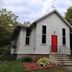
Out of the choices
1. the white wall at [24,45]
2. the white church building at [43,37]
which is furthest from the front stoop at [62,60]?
the white wall at [24,45]

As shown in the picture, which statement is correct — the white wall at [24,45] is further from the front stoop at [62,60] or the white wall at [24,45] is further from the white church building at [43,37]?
the front stoop at [62,60]

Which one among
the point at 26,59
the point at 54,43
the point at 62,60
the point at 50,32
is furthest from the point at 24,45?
the point at 62,60

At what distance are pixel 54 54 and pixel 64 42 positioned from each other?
2.84m

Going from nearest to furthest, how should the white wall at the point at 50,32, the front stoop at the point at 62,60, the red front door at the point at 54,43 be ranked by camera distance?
1. the front stoop at the point at 62,60
2. the white wall at the point at 50,32
3. the red front door at the point at 54,43

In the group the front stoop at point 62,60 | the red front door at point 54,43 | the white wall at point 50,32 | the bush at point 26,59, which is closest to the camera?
the front stoop at point 62,60

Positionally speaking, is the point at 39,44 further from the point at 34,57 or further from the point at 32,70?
the point at 32,70

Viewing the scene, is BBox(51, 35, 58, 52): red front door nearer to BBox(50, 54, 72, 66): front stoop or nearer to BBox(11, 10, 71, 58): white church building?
BBox(11, 10, 71, 58): white church building

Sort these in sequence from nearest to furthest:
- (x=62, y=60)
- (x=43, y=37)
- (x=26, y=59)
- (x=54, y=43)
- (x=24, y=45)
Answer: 1. (x=62, y=60)
2. (x=26, y=59)
3. (x=24, y=45)
4. (x=43, y=37)
5. (x=54, y=43)

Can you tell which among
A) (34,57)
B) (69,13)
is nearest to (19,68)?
(34,57)

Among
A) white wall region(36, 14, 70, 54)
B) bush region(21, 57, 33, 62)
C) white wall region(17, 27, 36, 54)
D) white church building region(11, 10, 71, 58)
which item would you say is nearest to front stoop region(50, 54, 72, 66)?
white church building region(11, 10, 71, 58)

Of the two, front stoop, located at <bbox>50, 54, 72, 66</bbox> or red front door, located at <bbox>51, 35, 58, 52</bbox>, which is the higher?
red front door, located at <bbox>51, 35, 58, 52</bbox>

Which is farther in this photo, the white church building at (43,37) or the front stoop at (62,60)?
the white church building at (43,37)

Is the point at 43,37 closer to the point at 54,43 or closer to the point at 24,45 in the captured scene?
Result: the point at 54,43

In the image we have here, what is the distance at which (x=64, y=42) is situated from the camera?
24250mm
